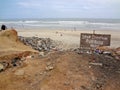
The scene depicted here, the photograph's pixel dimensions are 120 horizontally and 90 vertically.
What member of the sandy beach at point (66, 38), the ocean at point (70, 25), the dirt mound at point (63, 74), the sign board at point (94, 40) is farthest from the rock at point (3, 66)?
the ocean at point (70, 25)

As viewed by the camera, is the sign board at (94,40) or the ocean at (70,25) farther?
the ocean at (70,25)

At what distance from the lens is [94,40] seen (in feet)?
43.2

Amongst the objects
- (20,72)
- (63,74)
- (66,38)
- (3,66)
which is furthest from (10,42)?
(66,38)

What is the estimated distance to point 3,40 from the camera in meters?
18.3

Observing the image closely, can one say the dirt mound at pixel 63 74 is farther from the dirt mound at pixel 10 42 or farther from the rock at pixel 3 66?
the dirt mound at pixel 10 42

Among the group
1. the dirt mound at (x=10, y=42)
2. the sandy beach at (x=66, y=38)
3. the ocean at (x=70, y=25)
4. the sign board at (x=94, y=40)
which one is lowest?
the ocean at (x=70, y=25)

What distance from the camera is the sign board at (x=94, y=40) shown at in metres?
13.0

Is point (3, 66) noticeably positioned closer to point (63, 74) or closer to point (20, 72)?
point (20, 72)

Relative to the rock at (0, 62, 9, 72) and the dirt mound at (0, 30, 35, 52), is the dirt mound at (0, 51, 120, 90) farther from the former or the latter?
the dirt mound at (0, 30, 35, 52)

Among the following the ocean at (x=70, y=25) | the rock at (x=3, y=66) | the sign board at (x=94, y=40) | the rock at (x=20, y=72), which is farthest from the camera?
the ocean at (x=70, y=25)

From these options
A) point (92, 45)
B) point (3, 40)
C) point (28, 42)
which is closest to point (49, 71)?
point (92, 45)

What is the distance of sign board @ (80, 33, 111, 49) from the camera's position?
12984 mm

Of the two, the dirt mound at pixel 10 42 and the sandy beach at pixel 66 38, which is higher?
the dirt mound at pixel 10 42

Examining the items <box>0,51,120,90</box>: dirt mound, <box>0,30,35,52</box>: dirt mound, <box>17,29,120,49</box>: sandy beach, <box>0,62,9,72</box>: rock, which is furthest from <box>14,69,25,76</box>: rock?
<box>17,29,120,49</box>: sandy beach
